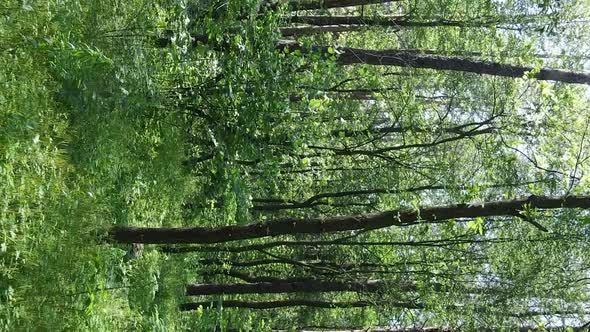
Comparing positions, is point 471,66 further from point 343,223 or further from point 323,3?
point 343,223

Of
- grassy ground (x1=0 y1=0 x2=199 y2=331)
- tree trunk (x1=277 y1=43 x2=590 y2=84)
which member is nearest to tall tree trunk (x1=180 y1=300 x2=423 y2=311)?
grassy ground (x1=0 y1=0 x2=199 y2=331)

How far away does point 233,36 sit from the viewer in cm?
822

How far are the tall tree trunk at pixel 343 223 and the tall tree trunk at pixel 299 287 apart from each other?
439cm

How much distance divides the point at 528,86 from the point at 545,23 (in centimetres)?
169

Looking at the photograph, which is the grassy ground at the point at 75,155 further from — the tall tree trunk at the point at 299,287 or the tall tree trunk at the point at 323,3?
the tall tree trunk at the point at 299,287

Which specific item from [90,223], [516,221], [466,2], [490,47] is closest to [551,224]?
[516,221]

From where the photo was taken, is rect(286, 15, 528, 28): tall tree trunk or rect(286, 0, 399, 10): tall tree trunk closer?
rect(286, 0, 399, 10): tall tree trunk

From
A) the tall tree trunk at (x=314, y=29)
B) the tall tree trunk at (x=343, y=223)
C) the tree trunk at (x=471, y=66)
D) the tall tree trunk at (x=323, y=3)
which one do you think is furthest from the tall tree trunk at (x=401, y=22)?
the tall tree trunk at (x=343, y=223)

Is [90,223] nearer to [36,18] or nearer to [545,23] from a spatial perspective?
[36,18]

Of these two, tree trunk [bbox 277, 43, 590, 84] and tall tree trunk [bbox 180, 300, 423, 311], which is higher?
tree trunk [bbox 277, 43, 590, 84]

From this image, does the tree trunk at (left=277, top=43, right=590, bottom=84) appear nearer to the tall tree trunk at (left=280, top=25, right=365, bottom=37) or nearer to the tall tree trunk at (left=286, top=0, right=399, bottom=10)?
the tall tree trunk at (left=286, top=0, right=399, bottom=10)

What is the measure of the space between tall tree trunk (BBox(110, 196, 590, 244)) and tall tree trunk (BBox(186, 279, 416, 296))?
4.39 meters

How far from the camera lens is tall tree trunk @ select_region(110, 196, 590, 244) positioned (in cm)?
559

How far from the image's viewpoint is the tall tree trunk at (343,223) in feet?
18.4
